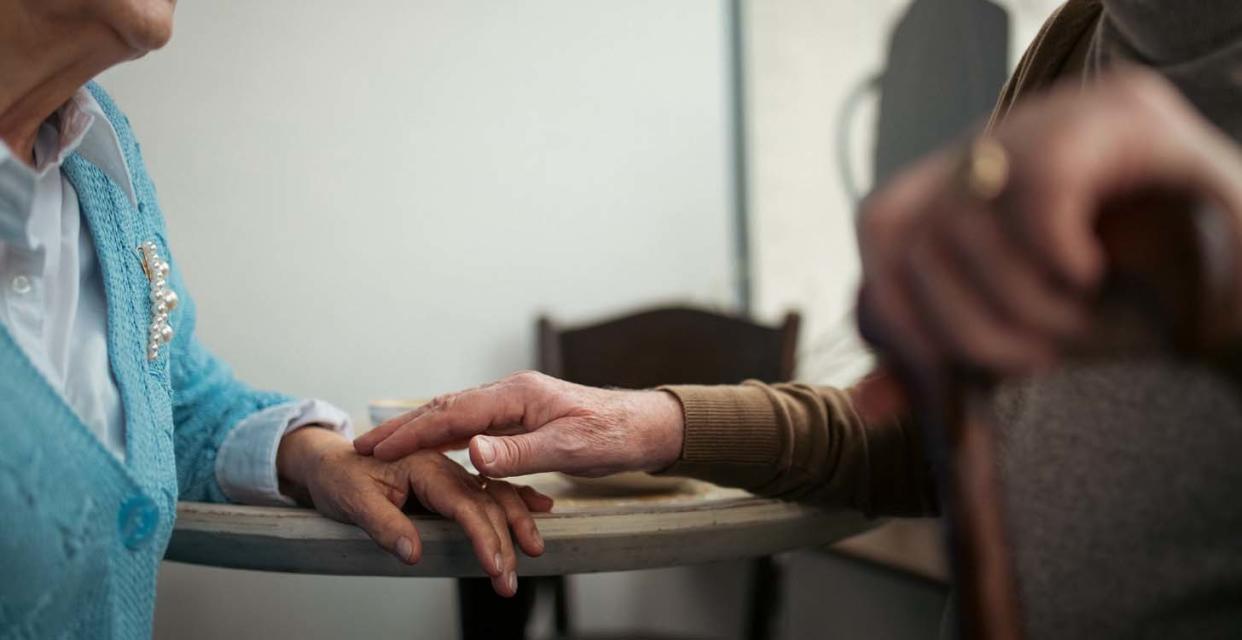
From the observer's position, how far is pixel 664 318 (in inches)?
83.7

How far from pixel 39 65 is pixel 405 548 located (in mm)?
453

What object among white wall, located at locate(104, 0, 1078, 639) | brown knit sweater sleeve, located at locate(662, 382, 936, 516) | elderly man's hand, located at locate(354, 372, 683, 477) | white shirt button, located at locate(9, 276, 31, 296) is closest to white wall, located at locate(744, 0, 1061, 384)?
white wall, located at locate(104, 0, 1078, 639)

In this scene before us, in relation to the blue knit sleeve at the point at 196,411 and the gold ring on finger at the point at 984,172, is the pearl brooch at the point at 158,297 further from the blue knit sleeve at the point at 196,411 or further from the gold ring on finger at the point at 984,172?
the gold ring on finger at the point at 984,172

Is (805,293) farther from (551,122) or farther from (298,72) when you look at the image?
(298,72)

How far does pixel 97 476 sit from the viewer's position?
0.65 metres

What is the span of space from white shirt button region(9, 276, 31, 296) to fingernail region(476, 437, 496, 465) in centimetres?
34

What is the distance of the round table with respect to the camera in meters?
0.79

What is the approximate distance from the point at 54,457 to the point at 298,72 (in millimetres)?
1397

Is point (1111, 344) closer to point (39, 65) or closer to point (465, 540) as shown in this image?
point (465, 540)

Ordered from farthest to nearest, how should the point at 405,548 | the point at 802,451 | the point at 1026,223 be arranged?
the point at 802,451 → the point at 405,548 → the point at 1026,223

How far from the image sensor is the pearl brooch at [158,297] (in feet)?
2.71

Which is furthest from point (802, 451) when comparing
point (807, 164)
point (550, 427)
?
point (807, 164)

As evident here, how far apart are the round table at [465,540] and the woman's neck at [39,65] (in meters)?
0.34

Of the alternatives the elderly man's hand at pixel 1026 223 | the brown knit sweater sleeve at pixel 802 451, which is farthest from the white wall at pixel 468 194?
the elderly man's hand at pixel 1026 223
